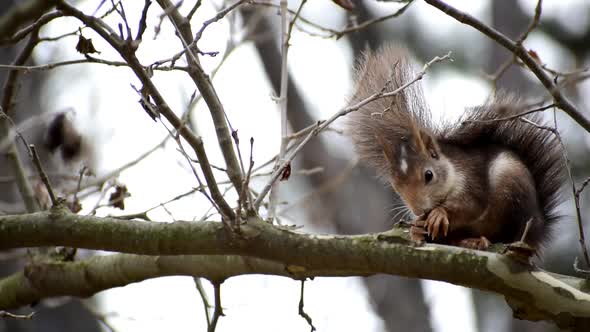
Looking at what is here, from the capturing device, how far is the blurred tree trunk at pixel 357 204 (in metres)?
7.00

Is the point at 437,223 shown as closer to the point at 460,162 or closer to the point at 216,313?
the point at 460,162

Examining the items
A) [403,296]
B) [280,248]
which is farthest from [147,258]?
[403,296]

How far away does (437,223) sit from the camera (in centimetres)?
328

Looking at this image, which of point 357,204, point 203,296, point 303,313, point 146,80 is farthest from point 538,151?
point 357,204

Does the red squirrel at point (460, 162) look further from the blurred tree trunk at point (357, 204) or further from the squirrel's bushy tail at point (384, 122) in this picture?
the blurred tree trunk at point (357, 204)

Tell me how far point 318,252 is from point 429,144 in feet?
4.62

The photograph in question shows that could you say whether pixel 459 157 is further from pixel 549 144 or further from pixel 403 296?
pixel 403 296

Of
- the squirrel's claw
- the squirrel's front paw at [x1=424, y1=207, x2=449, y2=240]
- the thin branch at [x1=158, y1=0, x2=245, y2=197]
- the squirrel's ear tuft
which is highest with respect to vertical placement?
the squirrel's ear tuft

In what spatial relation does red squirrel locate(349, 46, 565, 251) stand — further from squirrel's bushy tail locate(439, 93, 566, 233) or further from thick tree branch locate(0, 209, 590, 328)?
thick tree branch locate(0, 209, 590, 328)

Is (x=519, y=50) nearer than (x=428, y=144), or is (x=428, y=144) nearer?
(x=519, y=50)

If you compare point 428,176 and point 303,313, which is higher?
point 428,176

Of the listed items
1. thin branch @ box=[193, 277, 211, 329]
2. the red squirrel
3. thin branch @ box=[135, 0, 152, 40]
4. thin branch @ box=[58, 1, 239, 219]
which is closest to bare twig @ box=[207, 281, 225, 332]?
thin branch @ box=[193, 277, 211, 329]

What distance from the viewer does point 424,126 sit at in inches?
155

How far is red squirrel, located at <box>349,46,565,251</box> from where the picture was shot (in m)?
3.35
